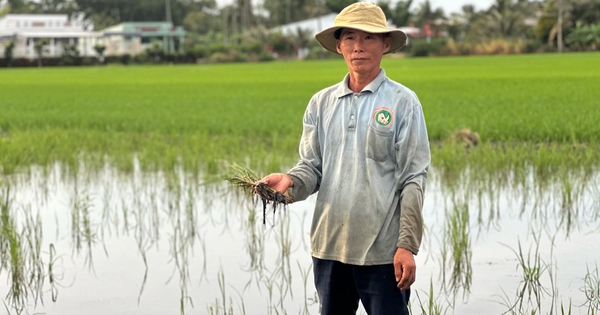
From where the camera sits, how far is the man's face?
2516 mm

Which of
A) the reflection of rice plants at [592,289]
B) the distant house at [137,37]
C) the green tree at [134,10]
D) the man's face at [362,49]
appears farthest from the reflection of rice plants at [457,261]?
the green tree at [134,10]

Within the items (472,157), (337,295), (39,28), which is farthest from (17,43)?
(337,295)

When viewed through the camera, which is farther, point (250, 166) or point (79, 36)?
point (79, 36)

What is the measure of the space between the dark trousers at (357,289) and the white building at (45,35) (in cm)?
6539

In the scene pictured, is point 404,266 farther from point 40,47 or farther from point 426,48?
point 40,47

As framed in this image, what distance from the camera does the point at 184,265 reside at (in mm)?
4633

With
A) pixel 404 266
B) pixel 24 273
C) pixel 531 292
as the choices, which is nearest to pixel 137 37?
pixel 24 273

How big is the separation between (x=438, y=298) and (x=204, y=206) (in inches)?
107

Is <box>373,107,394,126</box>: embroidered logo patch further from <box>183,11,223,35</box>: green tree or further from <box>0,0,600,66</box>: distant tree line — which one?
<box>183,11,223,35</box>: green tree

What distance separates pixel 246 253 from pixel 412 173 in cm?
252

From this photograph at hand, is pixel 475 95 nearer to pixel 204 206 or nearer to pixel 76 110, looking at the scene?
pixel 76 110

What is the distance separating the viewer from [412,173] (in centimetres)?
245

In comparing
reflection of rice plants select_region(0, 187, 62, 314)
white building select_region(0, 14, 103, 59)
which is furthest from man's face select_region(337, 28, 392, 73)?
white building select_region(0, 14, 103, 59)

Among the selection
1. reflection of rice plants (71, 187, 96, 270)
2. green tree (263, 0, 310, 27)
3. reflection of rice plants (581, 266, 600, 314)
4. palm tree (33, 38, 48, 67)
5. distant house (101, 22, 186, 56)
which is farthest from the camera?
green tree (263, 0, 310, 27)
